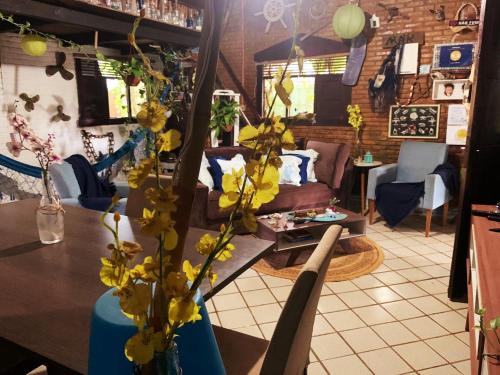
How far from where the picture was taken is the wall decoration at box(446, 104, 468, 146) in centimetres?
457

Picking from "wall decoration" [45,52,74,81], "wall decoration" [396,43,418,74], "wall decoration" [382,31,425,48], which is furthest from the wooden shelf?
"wall decoration" [396,43,418,74]

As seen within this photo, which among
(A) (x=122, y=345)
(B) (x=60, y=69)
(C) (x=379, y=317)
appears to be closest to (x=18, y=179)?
(B) (x=60, y=69)

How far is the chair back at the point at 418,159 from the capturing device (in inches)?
178

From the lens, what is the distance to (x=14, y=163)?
3.51m

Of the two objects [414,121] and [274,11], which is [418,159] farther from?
[274,11]

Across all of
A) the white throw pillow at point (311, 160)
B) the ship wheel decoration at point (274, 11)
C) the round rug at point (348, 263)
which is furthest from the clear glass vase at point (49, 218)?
the ship wheel decoration at point (274, 11)

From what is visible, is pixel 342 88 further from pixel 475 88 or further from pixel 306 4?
pixel 475 88

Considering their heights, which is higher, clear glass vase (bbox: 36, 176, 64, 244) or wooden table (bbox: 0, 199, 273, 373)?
clear glass vase (bbox: 36, 176, 64, 244)

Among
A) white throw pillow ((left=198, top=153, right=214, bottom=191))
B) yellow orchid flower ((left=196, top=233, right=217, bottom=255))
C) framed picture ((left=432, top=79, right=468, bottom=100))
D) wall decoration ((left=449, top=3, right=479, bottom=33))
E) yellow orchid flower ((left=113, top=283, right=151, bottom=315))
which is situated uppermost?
wall decoration ((left=449, top=3, right=479, bottom=33))

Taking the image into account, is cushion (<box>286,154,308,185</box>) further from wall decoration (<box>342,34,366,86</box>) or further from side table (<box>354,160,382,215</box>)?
wall decoration (<box>342,34,366,86</box>)

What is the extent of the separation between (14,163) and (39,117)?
0.73 meters

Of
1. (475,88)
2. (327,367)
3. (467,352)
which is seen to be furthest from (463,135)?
(327,367)

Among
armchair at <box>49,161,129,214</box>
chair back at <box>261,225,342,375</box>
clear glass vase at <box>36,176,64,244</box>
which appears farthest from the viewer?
armchair at <box>49,161,129,214</box>

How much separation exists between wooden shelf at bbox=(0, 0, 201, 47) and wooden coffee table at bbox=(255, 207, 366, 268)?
216 centimetres
